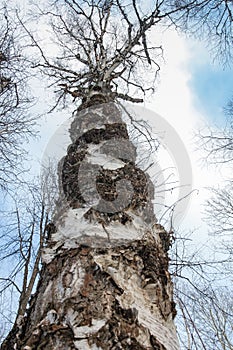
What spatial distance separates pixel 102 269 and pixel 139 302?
208 millimetres

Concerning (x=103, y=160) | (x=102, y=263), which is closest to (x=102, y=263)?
(x=102, y=263)

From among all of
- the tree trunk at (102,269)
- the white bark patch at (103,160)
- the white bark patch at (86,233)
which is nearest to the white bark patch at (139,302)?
the tree trunk at (102,269)

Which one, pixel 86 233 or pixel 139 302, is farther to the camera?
pixel 86 233

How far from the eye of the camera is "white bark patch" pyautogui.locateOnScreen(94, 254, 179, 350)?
141 cm

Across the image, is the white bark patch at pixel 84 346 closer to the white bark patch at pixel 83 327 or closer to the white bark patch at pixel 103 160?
the white bark patch at pixel 83 327

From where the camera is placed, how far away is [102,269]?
1582 millimetres

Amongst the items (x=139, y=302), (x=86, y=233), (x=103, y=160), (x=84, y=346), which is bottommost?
(x=84, y=346)

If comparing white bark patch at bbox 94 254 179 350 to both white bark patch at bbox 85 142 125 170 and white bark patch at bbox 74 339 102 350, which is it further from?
white bark patch at bbox 85 142 125 170

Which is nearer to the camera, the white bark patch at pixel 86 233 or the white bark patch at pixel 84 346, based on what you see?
the white bark patch at pixel 84 346

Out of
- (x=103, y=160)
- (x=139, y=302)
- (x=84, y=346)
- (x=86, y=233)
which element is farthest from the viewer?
(x=103, y=160)

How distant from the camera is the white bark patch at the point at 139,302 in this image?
1.41 m

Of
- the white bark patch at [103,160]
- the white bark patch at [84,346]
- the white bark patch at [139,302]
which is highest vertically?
the white bark patch at [103,160]

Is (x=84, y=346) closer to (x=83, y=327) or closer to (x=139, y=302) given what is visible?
(x=83, y=327)

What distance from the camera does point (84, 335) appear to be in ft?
4.18
